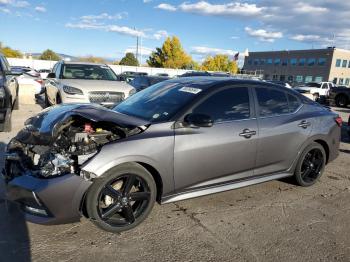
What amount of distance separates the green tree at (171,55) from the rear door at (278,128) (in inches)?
2671

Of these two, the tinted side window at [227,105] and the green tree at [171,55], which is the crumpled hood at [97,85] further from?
the green tree at [171,55]

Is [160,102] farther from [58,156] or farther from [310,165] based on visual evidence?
[310,165]

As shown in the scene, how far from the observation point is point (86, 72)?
995 centimetres

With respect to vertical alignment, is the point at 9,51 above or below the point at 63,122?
above

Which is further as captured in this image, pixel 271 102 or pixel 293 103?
pixel 293 103

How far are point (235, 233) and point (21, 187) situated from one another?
88.0 inches

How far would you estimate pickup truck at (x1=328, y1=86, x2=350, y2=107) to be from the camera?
22.3 m

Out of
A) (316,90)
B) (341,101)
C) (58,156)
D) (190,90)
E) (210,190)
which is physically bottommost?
(341,101)

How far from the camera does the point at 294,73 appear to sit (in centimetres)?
6981

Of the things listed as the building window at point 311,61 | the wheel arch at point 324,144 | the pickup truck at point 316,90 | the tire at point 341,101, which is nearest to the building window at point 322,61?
the building window at point 311,61

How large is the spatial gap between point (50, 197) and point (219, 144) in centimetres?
198

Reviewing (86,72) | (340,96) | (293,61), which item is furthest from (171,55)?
(86,72)

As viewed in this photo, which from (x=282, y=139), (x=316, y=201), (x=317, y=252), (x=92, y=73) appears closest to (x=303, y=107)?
(x=282, y=139)

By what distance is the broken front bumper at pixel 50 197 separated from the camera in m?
3.08
